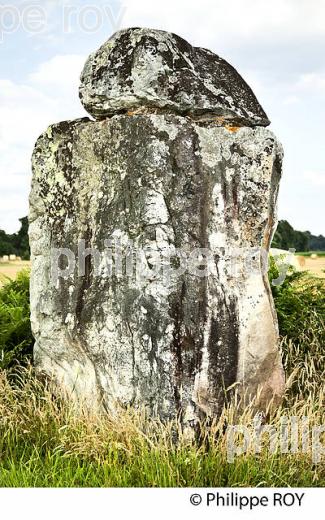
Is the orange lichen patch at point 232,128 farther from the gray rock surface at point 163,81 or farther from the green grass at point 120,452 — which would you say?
the green grass at point 120,452

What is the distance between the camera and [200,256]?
5.48 metres

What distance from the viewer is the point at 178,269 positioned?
5.45 meters

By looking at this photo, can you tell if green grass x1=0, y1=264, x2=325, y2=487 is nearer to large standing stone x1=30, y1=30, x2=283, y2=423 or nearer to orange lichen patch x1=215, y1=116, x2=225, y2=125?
large standing stone x1=30, y1=30, x2=283, y2=423

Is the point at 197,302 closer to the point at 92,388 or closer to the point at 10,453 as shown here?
the point at 92,388

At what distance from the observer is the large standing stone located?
5.43 meters

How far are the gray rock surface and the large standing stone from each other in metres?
0.04

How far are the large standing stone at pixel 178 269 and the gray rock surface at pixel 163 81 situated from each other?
38 millimetres

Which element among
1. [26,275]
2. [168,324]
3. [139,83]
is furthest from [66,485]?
[26,275]

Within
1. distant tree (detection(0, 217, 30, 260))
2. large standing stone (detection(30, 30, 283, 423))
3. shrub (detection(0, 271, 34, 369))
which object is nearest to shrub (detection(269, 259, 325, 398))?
large standing stone (detection(30, 30, 283, 423))

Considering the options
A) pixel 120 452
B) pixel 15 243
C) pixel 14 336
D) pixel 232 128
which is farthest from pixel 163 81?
pixel 15 243

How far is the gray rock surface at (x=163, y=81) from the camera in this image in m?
5.74

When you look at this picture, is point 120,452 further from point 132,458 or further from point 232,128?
point 232,128

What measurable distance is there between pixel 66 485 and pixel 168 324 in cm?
128
